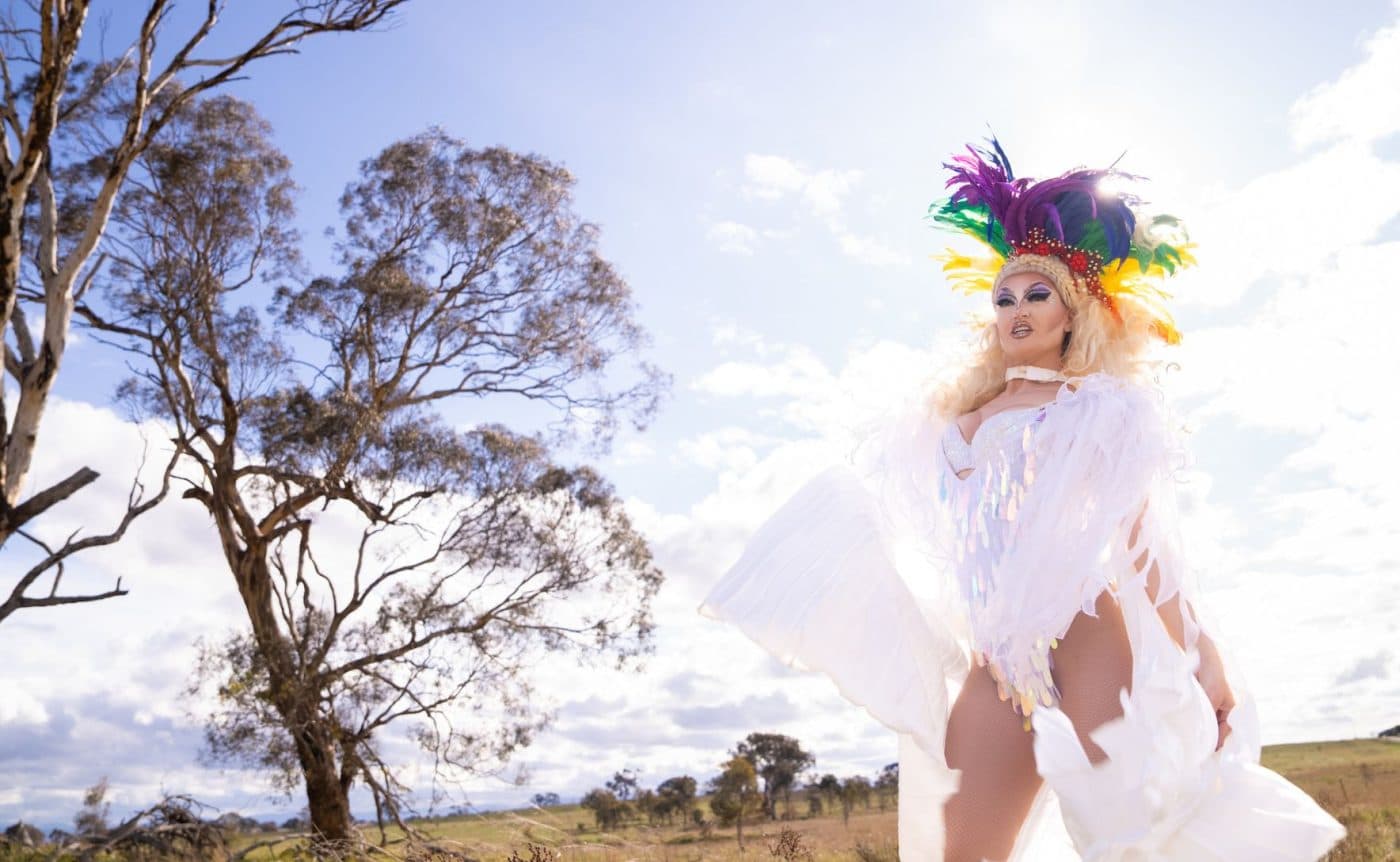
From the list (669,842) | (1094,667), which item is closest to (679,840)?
(669,842)

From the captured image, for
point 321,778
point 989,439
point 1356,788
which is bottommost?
point 321,778

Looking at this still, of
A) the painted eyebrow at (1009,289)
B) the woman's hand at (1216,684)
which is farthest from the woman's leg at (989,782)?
the painted eyebrow at (1009,289)

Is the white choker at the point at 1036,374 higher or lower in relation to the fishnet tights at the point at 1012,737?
higher

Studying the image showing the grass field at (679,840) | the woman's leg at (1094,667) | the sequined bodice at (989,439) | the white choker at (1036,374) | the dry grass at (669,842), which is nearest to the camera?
the woman's leg at (1094,667)

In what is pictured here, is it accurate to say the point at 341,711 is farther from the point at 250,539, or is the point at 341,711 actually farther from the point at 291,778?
the point at 250,539

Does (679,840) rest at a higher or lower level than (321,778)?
lower

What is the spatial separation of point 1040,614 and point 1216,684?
0.40m

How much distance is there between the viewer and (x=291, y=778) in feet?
31.2

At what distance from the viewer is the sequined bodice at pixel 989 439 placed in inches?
102

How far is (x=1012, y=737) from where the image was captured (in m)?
2.32

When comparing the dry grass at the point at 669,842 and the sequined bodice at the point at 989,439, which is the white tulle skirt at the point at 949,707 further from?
the dry grass at the point at 669,842

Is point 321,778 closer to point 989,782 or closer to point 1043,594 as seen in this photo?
point 989,782

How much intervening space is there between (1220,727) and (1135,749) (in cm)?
42

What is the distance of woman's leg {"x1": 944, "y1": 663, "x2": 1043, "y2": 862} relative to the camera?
2.28 meters
